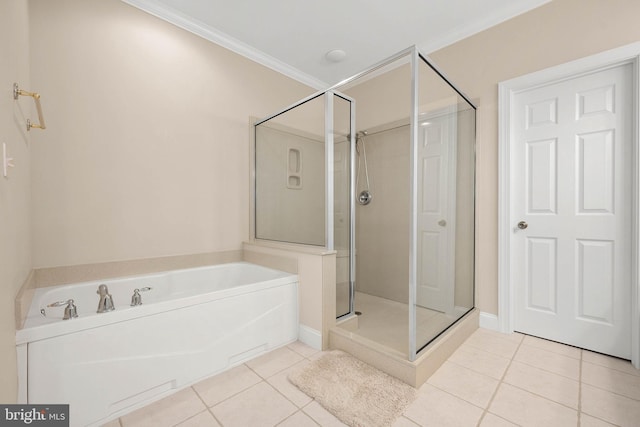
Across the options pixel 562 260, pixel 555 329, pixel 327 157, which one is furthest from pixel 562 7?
pixel 555 329

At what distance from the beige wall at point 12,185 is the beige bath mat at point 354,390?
48.4 inches

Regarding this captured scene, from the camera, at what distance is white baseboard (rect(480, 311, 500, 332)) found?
2.26 m

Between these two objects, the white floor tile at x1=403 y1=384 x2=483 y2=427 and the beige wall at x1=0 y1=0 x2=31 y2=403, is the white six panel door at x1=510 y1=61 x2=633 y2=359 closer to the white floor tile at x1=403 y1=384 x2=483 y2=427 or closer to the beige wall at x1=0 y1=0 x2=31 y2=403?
the white floor tile at x1=403 y1=384 x2=483 y2=427

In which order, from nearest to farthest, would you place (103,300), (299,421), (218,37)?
(299,421)
(103,300)
(218,37)

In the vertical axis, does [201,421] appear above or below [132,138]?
below

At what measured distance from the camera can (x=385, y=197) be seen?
285 cm

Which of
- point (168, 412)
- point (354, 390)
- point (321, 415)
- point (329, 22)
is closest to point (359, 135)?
point (329, 22)

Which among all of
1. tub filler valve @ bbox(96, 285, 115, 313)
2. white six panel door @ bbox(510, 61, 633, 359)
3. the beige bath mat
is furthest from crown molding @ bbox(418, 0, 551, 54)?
tub filler valve @ bbox(96, 285, 115, 313)

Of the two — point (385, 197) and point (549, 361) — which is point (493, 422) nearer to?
point (549, 361)

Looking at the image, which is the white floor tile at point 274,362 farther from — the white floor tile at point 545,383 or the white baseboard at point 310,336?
the white floor tile at point 545,383

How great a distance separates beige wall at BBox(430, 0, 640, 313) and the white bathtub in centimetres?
166

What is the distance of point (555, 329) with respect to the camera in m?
2.06

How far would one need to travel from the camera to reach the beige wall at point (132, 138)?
1.76 m

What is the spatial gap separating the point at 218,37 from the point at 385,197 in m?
2.18
